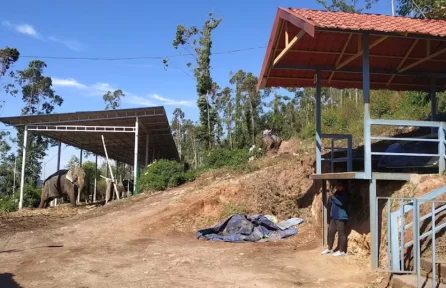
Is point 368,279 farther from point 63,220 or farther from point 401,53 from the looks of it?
point 63,220

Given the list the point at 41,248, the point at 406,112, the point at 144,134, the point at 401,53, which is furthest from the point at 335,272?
the point at 144,134

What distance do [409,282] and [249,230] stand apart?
19.7 ft

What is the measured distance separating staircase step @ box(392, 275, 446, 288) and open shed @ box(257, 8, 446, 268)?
118 cm

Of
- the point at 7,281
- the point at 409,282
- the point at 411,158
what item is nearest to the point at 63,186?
the point at 7,281

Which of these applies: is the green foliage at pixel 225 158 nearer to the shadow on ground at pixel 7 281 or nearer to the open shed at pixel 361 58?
the open shed at pixel 361 58

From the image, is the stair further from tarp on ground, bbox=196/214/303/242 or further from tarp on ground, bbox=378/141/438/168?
tarp on ground, bbox=196/214/303/242

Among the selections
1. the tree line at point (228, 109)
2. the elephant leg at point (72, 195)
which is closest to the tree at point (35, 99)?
the tree line at point (228, 109)

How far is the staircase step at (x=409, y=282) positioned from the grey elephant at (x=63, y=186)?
18.9 metres

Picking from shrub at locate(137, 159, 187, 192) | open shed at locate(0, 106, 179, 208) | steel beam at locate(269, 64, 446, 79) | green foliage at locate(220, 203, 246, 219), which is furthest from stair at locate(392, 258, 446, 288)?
open shed at locate(0, 106, 179, 208)

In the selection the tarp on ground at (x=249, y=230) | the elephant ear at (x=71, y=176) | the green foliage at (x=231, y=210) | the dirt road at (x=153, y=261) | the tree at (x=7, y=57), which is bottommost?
the dirt road at (x=153, y=261)

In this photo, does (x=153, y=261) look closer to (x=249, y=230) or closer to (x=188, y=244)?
(x=188, y=244)

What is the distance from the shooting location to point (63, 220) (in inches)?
628

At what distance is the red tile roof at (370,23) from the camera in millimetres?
7531

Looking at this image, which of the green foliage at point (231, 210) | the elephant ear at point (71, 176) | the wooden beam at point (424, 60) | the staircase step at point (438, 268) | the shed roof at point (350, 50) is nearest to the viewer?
the staircase step at point (438, 268)
